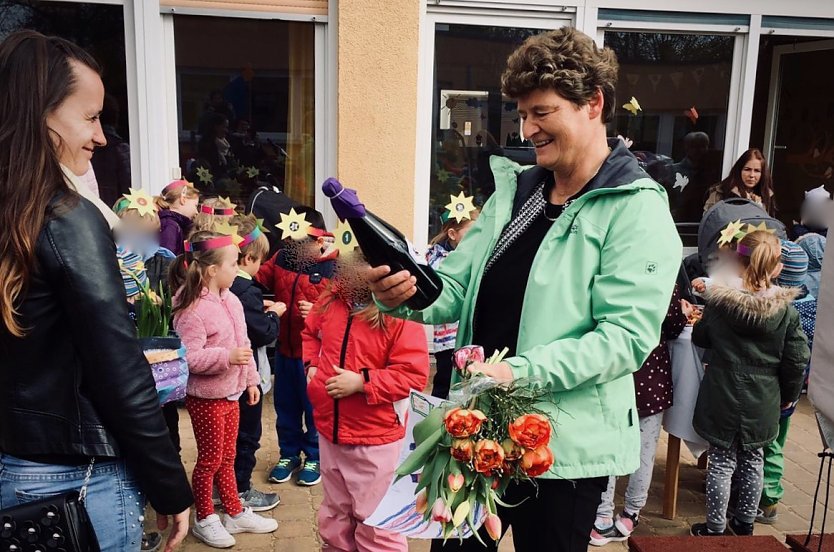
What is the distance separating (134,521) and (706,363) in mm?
3187

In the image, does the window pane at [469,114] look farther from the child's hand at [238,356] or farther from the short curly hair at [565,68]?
the short curly hair at [565,68]

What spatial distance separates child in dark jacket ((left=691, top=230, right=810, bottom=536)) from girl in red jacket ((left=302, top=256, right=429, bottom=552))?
1686 millimetres

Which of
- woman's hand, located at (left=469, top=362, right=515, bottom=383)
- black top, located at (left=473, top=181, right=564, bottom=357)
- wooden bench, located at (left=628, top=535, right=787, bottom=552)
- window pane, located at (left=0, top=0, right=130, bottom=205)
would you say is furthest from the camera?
window pane, located at (left=0, top=0, right=130, bottom=205)

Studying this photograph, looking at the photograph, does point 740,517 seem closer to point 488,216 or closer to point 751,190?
point 488,216

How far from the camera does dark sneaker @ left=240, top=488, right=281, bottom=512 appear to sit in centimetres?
409

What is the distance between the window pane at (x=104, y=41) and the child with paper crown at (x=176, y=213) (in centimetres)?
95

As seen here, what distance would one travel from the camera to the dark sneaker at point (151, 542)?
11.7 feet

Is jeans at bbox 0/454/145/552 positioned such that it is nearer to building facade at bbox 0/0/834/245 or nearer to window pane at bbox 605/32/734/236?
building facade at bbox 0/0/834/245

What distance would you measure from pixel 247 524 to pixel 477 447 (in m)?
2.51

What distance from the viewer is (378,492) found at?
9.95 ft

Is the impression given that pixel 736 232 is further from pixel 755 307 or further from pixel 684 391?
pixel 684 391

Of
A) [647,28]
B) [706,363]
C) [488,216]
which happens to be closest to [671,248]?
[488,216]

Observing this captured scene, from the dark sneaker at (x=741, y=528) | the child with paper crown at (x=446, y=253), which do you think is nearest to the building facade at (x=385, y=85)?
the child with paper crown at (x=446, y=253)

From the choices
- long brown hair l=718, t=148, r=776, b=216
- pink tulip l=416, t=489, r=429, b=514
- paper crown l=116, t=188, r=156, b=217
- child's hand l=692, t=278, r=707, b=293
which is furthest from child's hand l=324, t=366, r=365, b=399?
long brown hair l=718, t=148, r=776, b=216
